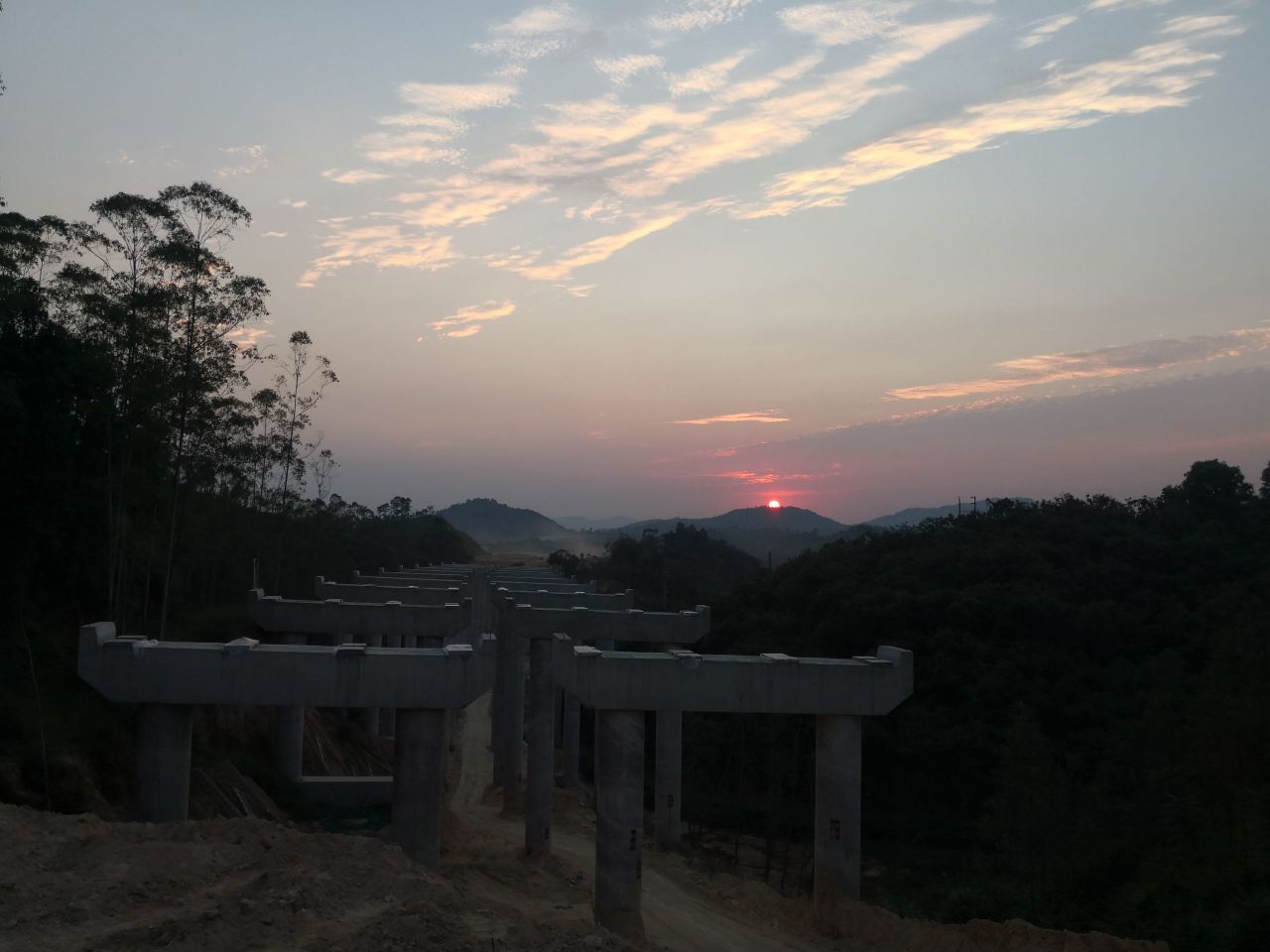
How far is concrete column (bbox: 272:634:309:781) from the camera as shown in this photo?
30906 millimetres

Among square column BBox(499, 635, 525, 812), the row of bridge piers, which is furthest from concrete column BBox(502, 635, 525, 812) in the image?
the row of bridge piers

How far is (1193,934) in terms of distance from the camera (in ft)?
59.2

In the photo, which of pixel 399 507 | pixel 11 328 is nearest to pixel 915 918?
pixel 11 328

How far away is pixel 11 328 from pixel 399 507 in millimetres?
127877

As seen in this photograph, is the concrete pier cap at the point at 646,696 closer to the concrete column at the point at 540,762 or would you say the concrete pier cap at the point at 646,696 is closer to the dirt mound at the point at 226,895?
the dirt mound at the point at 226,895

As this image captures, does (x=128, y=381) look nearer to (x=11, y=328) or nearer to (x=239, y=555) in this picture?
(x=11, y=328)

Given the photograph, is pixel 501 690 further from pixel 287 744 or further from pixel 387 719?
pixel 387 719

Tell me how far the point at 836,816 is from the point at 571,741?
18.9m

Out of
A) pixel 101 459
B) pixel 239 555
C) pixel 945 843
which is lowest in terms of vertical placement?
pixel 945 843

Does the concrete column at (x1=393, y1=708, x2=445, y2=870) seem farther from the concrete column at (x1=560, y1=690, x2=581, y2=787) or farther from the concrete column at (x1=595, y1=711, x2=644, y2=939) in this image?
the concrete column at (x1=560, y1=690, x2=581, y2=787)

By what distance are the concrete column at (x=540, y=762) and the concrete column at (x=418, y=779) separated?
647 centimetres

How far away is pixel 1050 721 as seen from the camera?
134 feet

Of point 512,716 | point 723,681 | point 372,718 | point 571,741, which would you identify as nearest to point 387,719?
point 372,718

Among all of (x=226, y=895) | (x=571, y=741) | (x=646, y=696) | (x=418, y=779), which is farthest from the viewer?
(x=571, y=741)
